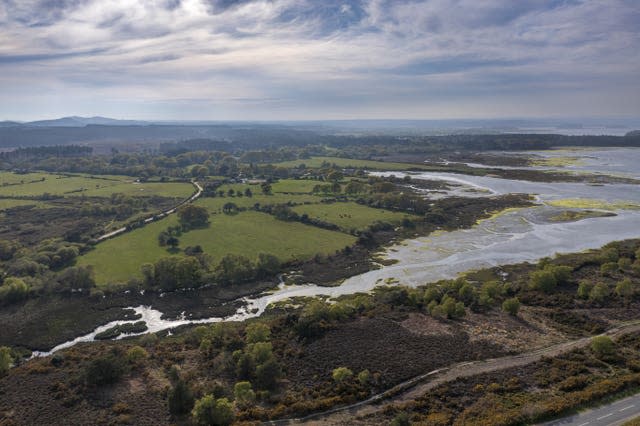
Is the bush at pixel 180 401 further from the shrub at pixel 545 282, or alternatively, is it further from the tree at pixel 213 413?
the shrub at pixel 545 282

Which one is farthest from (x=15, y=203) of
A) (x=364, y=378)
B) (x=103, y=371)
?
(x=364, y=378)

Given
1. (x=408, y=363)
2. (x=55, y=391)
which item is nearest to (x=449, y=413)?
(x=408, y=363)

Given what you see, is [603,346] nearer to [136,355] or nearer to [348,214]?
[136,355]

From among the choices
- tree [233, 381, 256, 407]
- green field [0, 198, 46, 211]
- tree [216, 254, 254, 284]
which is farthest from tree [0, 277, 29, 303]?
green field [0, 198, 46, 211]

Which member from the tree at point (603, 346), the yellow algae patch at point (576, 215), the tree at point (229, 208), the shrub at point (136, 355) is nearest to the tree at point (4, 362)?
the shrub at point (136, 355)

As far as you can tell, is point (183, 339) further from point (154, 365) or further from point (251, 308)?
point (251, 308)

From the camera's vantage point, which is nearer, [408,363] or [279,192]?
[408,363]
